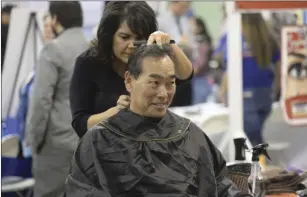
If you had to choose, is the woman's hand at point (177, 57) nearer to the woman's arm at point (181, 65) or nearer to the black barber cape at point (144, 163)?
the woman's arm at point (181, 65)

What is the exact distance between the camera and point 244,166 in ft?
6.41

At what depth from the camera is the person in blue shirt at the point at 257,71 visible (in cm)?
296

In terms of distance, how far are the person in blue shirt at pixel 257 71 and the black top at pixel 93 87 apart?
1204 mm

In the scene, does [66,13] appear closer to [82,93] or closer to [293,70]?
[82,93]

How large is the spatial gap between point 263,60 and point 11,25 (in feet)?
4.86

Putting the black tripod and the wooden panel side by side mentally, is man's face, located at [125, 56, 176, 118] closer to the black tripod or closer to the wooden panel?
the wooden panel

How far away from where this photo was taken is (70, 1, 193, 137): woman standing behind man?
1.83m

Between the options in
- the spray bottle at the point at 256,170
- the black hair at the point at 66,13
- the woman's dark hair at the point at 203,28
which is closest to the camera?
the spray bottle at the point at 256,170

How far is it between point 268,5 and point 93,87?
136 cm

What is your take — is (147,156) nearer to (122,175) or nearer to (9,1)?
(122,175)

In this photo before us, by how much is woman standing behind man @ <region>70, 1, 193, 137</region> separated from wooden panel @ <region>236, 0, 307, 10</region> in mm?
1093

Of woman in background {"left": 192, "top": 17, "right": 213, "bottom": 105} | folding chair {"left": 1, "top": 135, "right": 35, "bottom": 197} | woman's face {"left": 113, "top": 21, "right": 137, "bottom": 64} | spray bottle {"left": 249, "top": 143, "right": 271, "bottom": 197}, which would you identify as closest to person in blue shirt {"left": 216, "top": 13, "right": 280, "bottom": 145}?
spray bottle {"left": 249, "top": 143, "right": 271, "bottom": 197}

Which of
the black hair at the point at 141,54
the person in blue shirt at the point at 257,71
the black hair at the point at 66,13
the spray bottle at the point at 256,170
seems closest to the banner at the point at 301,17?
the person in blue shirt at the point at 257,71

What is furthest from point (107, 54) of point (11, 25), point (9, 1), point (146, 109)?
point (9, 1)
